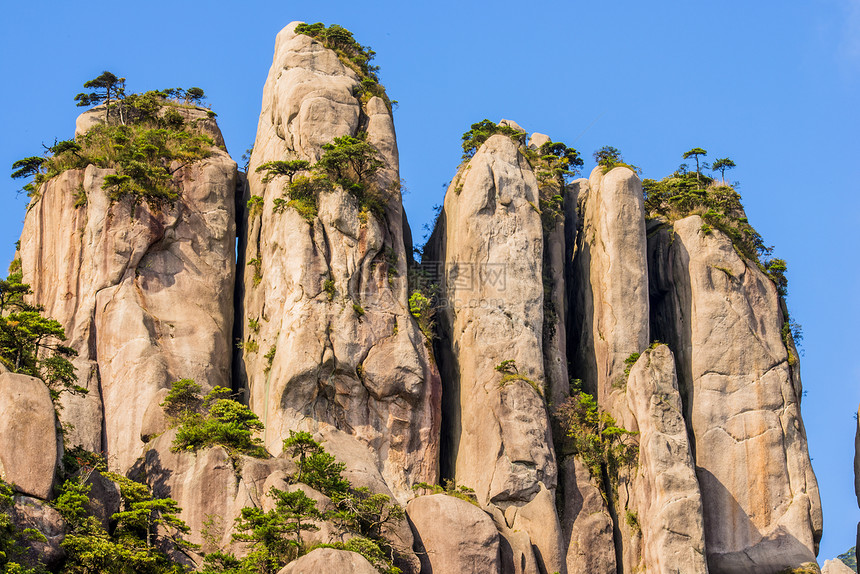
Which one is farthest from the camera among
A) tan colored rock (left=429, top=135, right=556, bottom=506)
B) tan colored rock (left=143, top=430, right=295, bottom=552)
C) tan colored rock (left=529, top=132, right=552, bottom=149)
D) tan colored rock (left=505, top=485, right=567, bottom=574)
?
tan colored rock (left=529, top=132, right=552, bottom=149)

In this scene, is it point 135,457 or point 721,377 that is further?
point 721,377

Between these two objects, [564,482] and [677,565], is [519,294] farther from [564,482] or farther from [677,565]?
[677,565]

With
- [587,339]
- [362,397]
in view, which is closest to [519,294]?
[587,339]

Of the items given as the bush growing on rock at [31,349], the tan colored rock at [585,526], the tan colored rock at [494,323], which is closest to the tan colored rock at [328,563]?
the bush growing on rock at [31,349]

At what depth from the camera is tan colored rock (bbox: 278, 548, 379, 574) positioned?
36281 millimetres

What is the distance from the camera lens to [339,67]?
55156 millimetres

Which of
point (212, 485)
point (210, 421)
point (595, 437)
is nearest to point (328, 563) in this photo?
point (212, 485)

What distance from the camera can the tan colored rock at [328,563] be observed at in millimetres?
36281

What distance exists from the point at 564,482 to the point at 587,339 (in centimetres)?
620

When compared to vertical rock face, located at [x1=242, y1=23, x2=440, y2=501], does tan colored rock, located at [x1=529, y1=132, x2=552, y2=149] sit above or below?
above

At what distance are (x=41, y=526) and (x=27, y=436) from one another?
238 cm

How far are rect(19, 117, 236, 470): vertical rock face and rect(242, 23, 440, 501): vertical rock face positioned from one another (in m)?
1.44

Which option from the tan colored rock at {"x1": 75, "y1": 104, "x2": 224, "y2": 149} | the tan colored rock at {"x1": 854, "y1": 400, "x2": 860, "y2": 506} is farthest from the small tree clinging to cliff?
the tan colored rock at {"x1": 854, "y1": 400, "x2": 860, "y2": 506}

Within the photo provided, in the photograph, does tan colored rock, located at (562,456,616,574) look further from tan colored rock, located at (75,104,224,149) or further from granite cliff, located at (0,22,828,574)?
tan colored rock, located at (75,104,224,149)
